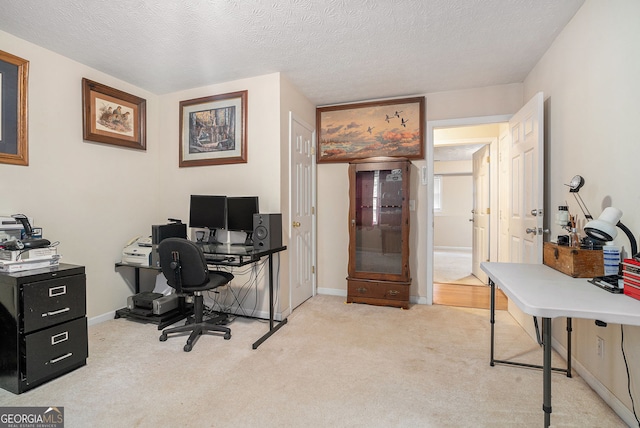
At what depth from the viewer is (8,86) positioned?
231cm

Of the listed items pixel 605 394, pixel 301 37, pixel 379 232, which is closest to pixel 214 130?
pixel 301 37

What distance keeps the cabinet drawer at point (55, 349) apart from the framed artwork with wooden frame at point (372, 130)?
297 centimetres

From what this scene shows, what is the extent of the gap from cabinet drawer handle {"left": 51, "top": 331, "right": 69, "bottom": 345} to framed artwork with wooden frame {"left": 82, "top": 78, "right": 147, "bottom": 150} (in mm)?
1795

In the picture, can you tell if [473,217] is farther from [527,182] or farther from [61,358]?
[61,358]

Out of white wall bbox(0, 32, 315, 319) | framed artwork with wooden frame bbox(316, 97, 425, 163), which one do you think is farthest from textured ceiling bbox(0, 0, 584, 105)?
framed artwork with wooden frame bbox(316, 97, 425, 163)

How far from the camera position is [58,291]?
6.66 ft

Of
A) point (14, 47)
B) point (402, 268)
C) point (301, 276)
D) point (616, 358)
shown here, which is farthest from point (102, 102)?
point (616, 358)

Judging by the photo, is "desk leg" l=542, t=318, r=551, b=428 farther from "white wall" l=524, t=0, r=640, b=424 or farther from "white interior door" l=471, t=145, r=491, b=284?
"white interior door" l=471, t=145, r=491, b=284

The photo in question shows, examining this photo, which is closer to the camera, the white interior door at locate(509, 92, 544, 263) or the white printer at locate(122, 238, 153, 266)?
the white interior door at locate(509, 92, 544, 263)

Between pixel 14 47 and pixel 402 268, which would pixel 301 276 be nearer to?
pixel 402 268

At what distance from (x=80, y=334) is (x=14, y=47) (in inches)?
90.1

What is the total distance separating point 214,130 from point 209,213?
931 millimetres

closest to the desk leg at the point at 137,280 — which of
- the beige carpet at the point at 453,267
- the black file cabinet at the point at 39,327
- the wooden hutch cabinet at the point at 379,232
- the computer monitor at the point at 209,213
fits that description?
the computer monitor at the point at 209,213

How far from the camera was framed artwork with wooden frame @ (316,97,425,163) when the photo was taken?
11.8 feet
